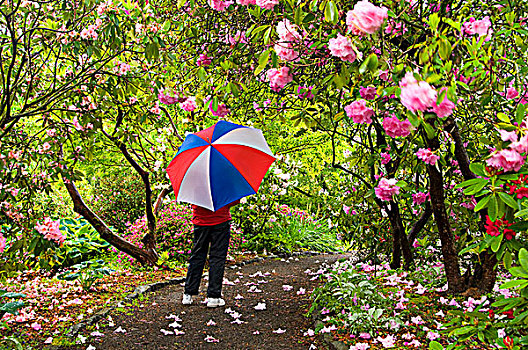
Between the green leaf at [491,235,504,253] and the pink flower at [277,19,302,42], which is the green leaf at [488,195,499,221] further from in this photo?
the pink flower at [277,19,302,42]

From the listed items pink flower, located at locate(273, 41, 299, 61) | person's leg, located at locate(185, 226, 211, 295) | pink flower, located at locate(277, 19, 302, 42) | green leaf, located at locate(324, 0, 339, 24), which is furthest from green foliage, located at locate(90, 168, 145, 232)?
green leaf, located at locate(324, 0, 339, 24)

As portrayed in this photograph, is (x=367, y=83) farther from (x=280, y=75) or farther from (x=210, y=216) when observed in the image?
(x=210, y=216)

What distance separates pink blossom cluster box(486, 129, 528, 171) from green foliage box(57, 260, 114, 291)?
4105 mm

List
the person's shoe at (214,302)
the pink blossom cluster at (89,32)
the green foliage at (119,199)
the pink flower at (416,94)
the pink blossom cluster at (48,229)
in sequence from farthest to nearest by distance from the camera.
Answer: the green foliage at (119,199) < the person's shoe at (214,302) < the pink blossom cluster at (89,32) < the pink blossom cluster at (48,229) < the pink flower at (416,94)

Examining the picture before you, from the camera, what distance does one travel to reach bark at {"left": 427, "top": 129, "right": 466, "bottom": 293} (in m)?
3.33

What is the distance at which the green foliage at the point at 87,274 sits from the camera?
4.50 meters

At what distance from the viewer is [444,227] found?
3424 mm

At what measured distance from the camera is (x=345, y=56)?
1822 mm

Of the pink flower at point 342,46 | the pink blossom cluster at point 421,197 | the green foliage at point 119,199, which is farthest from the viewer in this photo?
the green foliage at point 119,199

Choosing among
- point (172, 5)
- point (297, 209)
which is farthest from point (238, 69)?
point (297, 209)

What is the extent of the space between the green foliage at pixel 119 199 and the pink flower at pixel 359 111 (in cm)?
650

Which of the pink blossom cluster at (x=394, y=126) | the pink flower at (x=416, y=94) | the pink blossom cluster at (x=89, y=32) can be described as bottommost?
the pink flower at (x=416, y=94)

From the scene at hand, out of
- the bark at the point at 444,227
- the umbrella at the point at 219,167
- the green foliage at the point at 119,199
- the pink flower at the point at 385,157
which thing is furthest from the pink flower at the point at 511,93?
the green foliage at the point at 119,199

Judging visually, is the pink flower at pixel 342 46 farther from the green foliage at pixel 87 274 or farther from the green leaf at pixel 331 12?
the green foliage at pixel 87 274
